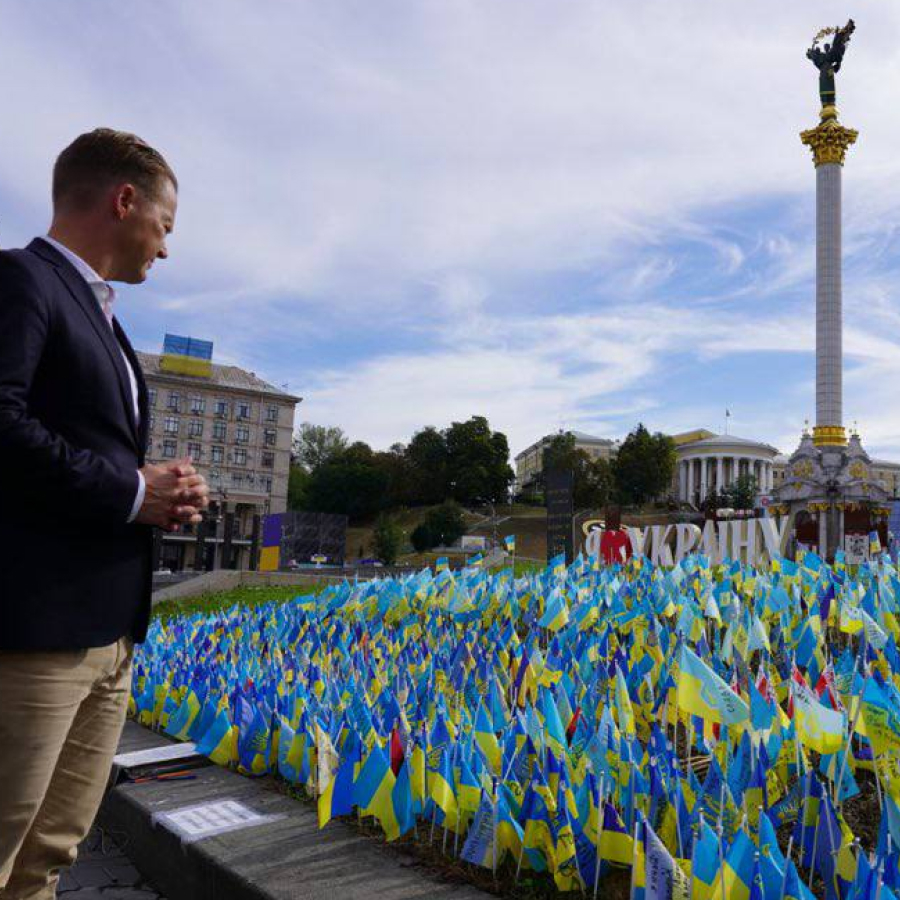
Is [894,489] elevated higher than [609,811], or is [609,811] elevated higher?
[894,489]

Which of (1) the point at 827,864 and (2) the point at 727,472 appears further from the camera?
(2) the point at 727,472

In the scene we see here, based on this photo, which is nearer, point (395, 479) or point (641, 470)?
point (641, 470)

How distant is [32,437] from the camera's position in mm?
1937

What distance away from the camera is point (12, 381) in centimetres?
194

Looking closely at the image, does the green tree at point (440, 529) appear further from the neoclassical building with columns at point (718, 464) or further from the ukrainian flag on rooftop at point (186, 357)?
the neoclassical building with columns at point (718, 464)

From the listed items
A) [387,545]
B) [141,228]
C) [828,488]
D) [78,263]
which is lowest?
[387,545]

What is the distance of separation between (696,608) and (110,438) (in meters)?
5.74

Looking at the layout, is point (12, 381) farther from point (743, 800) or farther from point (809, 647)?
point (809, 647)

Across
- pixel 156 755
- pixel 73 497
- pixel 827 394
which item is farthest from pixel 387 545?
pixel 73 497

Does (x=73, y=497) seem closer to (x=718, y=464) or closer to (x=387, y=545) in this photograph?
(x=387, y=545)

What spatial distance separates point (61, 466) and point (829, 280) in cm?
4807

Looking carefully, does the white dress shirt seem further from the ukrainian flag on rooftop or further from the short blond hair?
the ukrainian flag on rooftop

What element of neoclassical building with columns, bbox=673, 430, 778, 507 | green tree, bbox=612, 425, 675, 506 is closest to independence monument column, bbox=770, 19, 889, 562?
green tree, bbox=612, 425, 675, 506

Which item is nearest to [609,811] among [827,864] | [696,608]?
[827,864]
